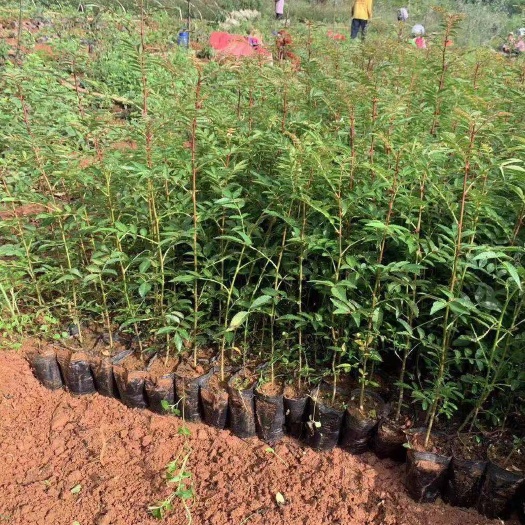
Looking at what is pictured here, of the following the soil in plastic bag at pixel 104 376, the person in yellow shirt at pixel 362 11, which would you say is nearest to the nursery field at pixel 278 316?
the soil in plastic bag at pixel 104 376

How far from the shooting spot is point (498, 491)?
80.2 inches

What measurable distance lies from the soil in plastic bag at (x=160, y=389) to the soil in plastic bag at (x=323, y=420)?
652 millimetres

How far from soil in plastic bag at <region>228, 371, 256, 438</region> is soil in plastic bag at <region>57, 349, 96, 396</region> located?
739 millimetres

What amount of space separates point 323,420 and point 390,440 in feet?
0.97

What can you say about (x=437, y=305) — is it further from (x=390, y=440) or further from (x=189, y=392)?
(x=189, y=392)

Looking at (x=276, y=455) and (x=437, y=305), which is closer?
(x=437, y=305)

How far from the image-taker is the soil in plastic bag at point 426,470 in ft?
6.91

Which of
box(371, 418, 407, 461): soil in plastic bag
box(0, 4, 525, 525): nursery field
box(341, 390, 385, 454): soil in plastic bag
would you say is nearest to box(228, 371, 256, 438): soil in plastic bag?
box(0, 4, 525, 525): nursery field

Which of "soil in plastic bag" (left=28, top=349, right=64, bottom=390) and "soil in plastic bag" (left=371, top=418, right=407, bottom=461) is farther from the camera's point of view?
"soil in plastic bag" (left=28, top=349, right=64, bottom=390)

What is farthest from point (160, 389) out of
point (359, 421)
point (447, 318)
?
point (447, 318)

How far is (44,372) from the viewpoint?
8.62 ft

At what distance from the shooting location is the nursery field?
2055 mm

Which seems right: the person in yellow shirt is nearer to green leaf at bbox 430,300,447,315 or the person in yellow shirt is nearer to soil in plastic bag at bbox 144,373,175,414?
soil in plastic bag at bbox 144,373,175,414

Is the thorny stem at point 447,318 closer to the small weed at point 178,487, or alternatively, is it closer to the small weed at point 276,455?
the small weed at point 276,455
